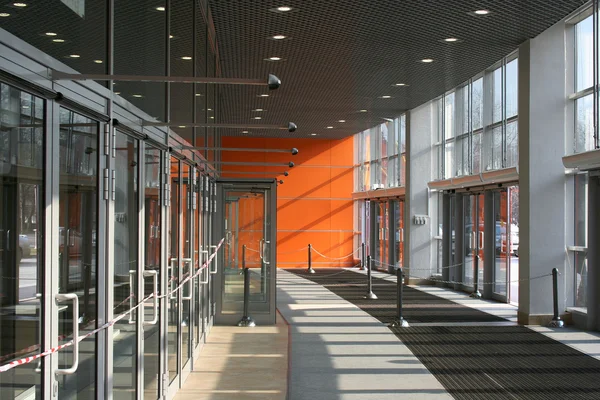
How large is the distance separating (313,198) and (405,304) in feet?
43.9

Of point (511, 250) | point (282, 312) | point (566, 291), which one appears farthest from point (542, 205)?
point (282, 312)

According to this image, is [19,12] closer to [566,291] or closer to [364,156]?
[566,291]

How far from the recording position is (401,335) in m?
10.8

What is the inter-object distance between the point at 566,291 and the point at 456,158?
682 centimetres

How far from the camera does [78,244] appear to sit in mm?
3408

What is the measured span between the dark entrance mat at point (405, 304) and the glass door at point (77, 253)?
9.11 meters

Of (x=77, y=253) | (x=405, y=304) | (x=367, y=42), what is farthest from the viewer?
(x=405, y=304)

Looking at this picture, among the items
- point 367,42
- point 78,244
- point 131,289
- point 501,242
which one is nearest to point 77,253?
point 78,244

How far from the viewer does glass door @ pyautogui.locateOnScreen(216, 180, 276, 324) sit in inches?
489

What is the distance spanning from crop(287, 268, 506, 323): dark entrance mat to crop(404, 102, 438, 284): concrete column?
96 centimetres

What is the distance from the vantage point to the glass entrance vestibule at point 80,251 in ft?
8.43

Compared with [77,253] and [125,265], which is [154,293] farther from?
[77,253]

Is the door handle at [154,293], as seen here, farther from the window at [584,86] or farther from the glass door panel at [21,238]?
the window at [584,86]

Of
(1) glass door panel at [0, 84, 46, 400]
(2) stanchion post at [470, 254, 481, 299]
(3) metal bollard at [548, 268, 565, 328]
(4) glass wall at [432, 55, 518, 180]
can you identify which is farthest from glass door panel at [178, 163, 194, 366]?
(2) stanchion post at [470, 254, 481, 299]
